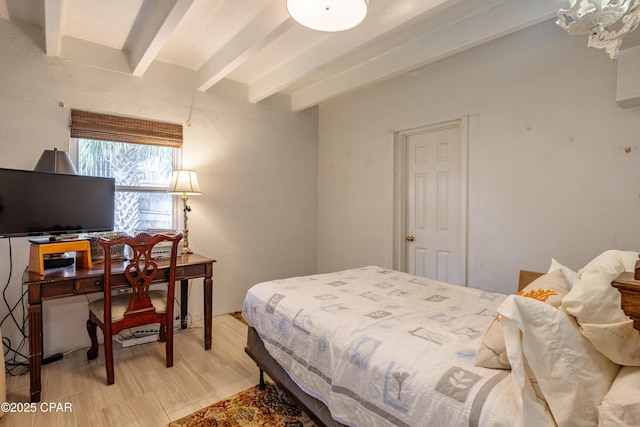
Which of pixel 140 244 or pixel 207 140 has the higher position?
pixel 207 140

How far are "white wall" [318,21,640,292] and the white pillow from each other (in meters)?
1.87

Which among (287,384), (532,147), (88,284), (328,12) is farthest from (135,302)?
(532,147)

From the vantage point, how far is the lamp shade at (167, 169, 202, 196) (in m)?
2.99

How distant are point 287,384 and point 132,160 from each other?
2.48 meters

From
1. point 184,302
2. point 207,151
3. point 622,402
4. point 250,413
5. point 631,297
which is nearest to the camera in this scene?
point 631,297

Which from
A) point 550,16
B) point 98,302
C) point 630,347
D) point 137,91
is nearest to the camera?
point 630,347

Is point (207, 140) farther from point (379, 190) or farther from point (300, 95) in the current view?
point (379, 190)

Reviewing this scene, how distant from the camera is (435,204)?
10.8 feet

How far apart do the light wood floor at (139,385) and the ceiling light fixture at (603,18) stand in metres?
2.54

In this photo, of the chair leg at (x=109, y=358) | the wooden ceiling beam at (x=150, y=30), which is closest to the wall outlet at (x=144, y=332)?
the chair leg at (x=109, y=358)

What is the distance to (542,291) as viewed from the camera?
1206 mm

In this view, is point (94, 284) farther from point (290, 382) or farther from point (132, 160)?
point (290, 382)

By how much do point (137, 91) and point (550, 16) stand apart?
3222 millimetres

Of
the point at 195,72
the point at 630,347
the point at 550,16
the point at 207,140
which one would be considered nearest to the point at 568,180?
the point at 550,16
